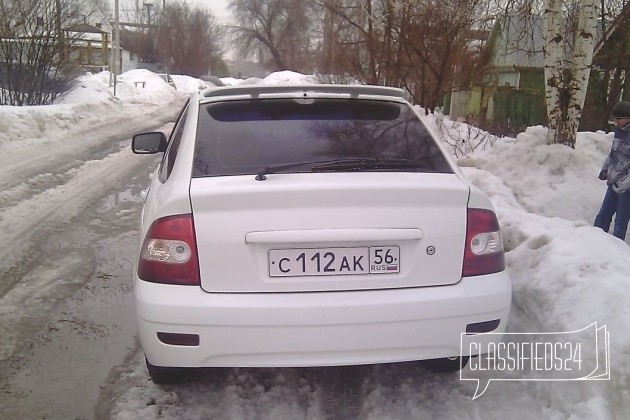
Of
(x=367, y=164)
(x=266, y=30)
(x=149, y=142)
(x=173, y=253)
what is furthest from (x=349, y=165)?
(x=266, y=30)

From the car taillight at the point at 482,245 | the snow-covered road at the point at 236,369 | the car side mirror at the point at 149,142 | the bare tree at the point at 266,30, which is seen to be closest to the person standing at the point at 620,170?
the snow-covered road at the point at 236,369

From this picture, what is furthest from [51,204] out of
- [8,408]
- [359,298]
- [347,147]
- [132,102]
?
[132,102]

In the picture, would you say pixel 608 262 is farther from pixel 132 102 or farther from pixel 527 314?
pixel 132 102

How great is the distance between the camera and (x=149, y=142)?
488cm

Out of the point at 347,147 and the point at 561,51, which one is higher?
the point at 561,51

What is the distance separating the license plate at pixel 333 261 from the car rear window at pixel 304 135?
0.49 metres

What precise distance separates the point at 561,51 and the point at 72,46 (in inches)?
586

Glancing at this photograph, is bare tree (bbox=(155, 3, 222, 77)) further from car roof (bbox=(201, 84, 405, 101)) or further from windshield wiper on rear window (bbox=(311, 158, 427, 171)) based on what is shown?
windshield wiper on rear window (bbox=(311, 158, 427, 171))

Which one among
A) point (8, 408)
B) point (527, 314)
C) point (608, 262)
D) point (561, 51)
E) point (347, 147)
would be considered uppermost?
point (561, 51)

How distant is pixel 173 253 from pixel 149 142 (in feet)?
8.24

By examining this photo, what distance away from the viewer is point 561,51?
295 inches

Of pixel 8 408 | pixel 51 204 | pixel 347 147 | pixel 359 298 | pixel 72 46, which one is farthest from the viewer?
pixel 72 46

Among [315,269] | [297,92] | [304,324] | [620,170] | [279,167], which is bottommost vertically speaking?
[304,324]

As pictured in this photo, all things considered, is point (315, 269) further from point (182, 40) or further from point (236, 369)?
point (182, 40)
